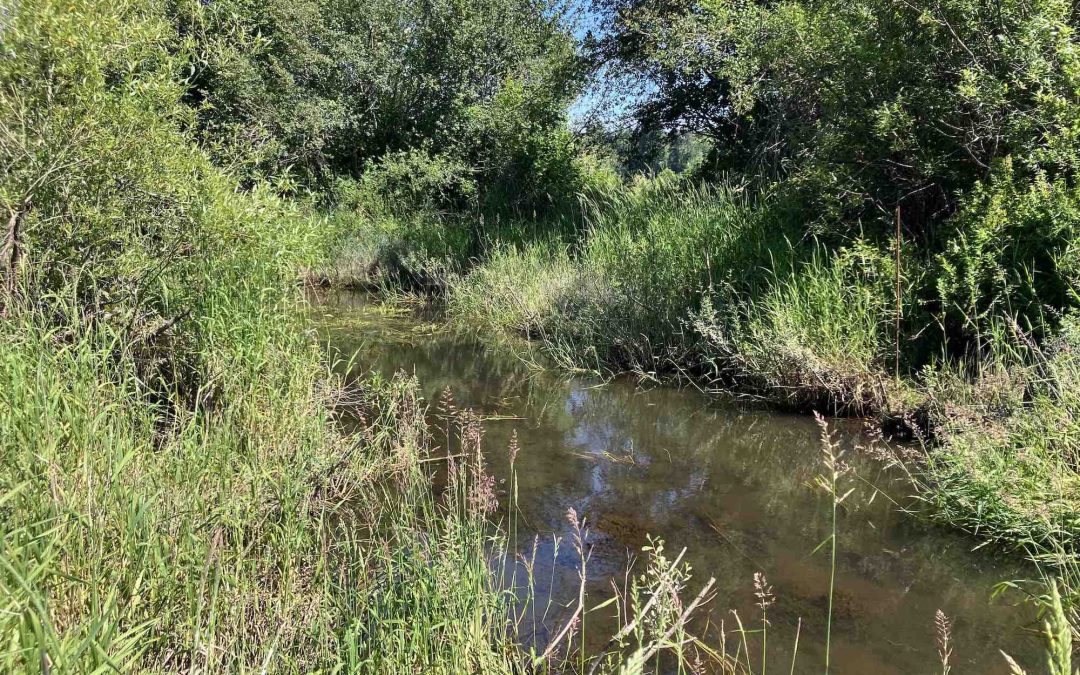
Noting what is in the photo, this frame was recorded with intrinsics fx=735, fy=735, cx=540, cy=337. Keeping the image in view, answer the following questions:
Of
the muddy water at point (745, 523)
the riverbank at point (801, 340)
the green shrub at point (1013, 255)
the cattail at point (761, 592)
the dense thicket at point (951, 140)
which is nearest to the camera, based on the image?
the cattail at point (761, 592)

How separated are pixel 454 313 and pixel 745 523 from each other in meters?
7.42

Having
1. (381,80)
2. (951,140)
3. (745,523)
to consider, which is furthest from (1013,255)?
(381,80)

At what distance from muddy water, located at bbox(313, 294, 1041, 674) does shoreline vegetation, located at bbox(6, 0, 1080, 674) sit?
252 mm

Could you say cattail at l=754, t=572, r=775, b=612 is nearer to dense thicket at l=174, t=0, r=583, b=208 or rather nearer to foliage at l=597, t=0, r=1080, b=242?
foliage at l=597, t=0, r=1080, b=242

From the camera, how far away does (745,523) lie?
169 inches

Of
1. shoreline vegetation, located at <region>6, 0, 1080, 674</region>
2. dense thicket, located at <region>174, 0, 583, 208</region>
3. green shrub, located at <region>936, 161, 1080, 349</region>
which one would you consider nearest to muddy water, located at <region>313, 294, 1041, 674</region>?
shoreline vegetation, located at <region>6, 0, 1080, 674</region>

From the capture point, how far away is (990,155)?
5.62 m

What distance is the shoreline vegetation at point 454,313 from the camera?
7.86ft

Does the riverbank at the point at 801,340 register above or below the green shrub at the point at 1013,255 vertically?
below

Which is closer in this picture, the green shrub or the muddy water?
the muddy water

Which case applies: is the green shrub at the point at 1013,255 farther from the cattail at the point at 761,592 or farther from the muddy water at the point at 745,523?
the cattail at the point at 761,592

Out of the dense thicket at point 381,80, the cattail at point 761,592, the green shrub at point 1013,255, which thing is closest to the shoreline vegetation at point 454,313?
the green shrub at point 1013,255

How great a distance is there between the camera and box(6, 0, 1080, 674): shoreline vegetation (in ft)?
7.86

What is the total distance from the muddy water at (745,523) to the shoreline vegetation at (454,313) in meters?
0.25
